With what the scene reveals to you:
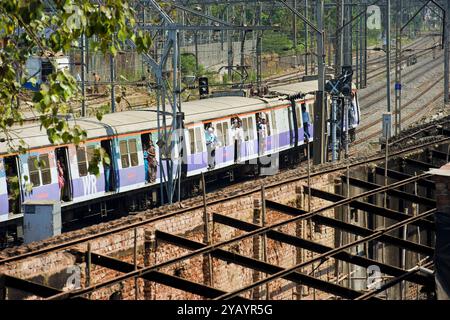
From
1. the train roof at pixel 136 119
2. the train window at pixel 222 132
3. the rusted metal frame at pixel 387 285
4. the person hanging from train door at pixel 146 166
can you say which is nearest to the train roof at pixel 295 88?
the train roof at pixel 136 119

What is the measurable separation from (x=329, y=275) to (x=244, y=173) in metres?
18.0

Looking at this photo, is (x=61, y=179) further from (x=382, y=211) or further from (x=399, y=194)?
(x=382, y=211)

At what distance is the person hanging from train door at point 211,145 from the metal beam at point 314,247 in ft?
53.9

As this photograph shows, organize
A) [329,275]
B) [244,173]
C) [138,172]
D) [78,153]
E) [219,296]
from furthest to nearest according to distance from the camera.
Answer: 1. [244,173]
2. [138,172]
3. [78,153]
4. [329,275]
5. [219,296]

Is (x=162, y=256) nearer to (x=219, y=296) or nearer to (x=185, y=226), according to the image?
(x=185, y=226)

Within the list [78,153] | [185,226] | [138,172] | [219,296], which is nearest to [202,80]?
[138,172]

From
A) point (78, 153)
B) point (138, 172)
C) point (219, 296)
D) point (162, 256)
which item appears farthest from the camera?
point (138, 172)

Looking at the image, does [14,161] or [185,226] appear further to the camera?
[14,161]

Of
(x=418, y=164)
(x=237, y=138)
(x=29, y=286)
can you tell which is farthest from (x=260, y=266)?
(x=237, y=138)

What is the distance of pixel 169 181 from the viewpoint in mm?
26438

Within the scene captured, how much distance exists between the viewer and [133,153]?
92.3 feet

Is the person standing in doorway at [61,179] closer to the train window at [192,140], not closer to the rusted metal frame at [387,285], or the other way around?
the train window at [192,140]

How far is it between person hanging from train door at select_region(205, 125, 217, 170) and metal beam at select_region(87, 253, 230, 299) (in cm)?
1897
